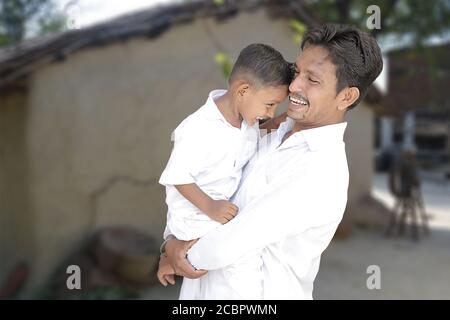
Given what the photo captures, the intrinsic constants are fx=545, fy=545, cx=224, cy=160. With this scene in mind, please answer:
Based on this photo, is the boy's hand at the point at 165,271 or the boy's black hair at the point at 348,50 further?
the boy's hand at the point at 165,271

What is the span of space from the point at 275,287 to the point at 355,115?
737cm

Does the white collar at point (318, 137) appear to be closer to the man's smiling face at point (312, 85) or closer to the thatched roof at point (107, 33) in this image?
the man's smiling face at point (312, 85)

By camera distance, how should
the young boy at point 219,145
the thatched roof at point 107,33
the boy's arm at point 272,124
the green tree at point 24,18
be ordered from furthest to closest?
the green tree at point 24,18 < the thatched roof at point 107,33 < the boy's arm at point 272,124 < the young boy at point 219,145

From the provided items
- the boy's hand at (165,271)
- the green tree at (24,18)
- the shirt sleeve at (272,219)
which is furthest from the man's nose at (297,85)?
the green tree at (24,18)

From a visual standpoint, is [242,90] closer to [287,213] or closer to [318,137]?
[318,137]

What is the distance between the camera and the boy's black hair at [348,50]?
55.4 inches

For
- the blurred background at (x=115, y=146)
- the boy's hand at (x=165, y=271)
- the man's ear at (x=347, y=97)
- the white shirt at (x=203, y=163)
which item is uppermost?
the blurred background at (x=115, y=146)

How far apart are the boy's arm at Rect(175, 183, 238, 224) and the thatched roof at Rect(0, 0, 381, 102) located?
3.44 m

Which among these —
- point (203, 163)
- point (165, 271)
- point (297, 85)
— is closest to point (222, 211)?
point (203, 163)

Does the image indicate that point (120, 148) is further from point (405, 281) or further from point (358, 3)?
point (358, 3)

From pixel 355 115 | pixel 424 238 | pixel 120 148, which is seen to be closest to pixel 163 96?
pixel 120 148

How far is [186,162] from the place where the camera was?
150 cm

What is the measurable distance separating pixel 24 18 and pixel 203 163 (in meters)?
13.6

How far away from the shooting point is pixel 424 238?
8.01 metres
